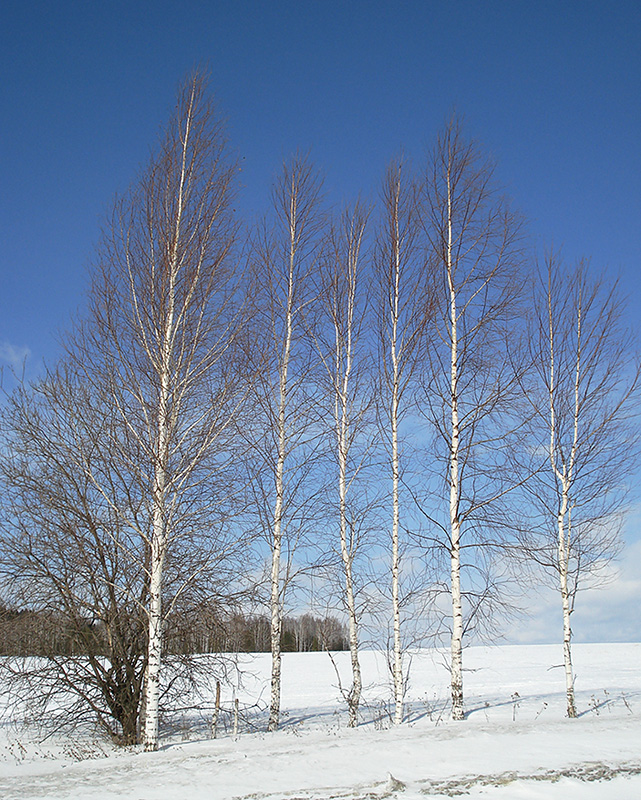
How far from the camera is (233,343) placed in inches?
481

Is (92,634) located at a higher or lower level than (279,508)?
lower

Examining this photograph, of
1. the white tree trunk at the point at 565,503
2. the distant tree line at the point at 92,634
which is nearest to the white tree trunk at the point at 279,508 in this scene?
the distant tree line at the point at 92,634

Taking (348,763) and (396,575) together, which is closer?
(348,763)

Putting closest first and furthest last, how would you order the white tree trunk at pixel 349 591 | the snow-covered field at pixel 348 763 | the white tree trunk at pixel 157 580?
1. the snow-covered field at pixel 348 763
2. the white tree trunk at pixel 157 580
3. the white tree trunk at pixel 349 591

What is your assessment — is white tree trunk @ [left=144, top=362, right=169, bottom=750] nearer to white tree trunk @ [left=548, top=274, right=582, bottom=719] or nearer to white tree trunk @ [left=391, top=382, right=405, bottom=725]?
white tree trunk @ [left=391, top=382, right=405, bottom=725]

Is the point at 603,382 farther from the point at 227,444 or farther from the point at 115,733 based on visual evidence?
the point at 115,733

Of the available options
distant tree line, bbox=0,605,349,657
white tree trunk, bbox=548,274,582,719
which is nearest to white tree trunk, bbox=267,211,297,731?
distant tree line, bbox=0,605,349,657

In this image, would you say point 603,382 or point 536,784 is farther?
point 603,382

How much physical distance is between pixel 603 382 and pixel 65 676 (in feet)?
45.3

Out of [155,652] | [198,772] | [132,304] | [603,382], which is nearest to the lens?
[198,772]

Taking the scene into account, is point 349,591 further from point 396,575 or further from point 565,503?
point 565,503

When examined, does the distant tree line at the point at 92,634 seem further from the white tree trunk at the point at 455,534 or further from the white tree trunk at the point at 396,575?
the white tree trunk at the point at 455,534

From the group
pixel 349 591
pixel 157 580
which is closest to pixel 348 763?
pixel 157 580

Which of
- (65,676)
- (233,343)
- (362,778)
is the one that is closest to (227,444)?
(233,343)
